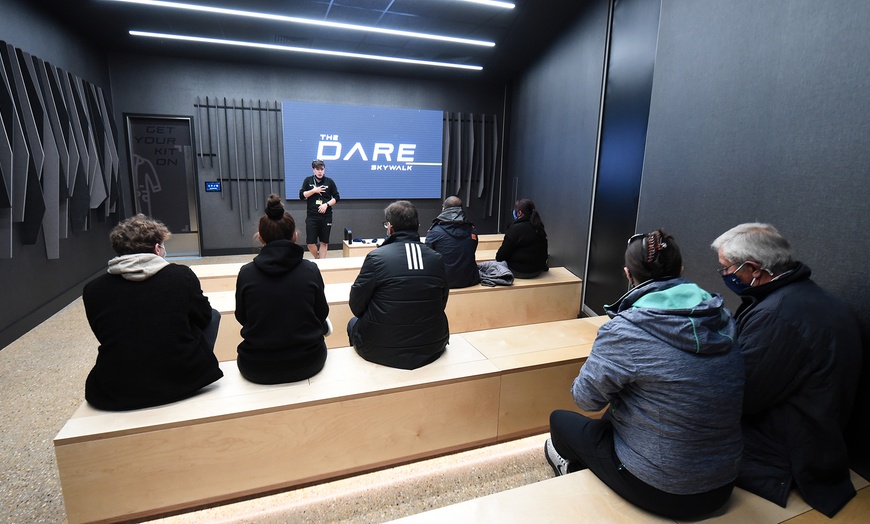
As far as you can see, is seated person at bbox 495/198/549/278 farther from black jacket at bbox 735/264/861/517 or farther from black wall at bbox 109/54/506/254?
black wall at bbox 109/54/506/254

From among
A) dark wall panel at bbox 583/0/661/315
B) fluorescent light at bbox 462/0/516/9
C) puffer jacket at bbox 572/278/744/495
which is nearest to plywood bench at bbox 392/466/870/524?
puffer jacket at bbox 572/278/744/495

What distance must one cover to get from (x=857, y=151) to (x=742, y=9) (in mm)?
1232

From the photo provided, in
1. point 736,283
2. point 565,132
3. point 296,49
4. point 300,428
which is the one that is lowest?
point 300,428

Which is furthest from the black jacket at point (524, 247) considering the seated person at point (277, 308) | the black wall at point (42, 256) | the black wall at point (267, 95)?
the black wall at point (42, 256)

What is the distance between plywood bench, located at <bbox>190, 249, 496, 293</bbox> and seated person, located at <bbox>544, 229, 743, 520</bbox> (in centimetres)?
282

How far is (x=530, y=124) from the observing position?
6.04m

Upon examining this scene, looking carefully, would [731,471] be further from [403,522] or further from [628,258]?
[403,522]

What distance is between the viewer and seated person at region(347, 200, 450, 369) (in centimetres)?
214

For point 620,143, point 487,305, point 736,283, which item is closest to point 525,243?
point 487,305

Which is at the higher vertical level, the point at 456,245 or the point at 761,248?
the point at 761,248

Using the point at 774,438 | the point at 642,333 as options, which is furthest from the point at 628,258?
the point at 774,438

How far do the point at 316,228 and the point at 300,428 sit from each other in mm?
4065

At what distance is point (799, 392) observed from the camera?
1.51 m

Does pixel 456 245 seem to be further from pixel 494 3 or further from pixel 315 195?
pixel 315 195
